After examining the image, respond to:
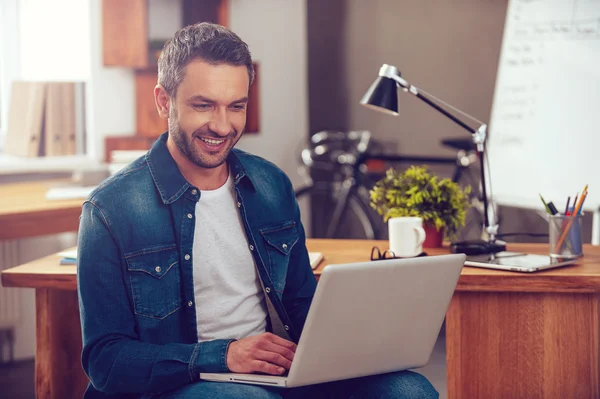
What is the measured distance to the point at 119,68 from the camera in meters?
3.80

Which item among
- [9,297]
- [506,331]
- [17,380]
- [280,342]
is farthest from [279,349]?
[9,297]

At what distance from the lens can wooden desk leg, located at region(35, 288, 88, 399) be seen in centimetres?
195

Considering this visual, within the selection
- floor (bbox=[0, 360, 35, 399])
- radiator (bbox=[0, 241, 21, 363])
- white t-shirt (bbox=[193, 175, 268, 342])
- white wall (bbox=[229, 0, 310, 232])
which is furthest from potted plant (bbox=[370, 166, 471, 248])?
white wall (bbox=[229, 0, 310, 232])

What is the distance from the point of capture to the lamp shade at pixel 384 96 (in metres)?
2.08

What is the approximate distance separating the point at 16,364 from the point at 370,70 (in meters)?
2.87

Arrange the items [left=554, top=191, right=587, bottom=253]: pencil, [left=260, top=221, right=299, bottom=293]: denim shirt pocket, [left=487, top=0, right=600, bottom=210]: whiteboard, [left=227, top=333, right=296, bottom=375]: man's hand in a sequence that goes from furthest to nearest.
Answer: [left=487, top=0, right=600, bottom=210]: whiteboard, [left=554, top=191, right=587, bottom=253]: pencil, [left=260, top=221, right=299, bottom=293]: denim shirt pocket, [left=227, top=333, right=296, bottom=375]: man's hand

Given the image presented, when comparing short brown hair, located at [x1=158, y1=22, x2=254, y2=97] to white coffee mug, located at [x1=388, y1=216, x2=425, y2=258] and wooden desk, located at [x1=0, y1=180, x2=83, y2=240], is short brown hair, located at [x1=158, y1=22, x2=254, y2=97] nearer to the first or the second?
white coffee mug, located at [x1=388, y1=216, x2=425, y2=258]

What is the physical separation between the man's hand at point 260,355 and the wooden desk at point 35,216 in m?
1.61

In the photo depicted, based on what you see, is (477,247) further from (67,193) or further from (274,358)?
(67,193)

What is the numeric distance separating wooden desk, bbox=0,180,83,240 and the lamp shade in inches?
54.7

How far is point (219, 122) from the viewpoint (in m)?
1.57

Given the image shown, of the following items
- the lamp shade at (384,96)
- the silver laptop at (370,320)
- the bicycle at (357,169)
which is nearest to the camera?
the silver laptop at (370,320)

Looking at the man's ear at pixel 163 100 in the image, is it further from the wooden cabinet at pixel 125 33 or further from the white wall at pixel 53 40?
the white wall at pixel 53 40

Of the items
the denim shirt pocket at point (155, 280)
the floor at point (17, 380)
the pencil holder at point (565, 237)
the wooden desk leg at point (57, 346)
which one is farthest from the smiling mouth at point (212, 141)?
the floor at point (17, 380)
